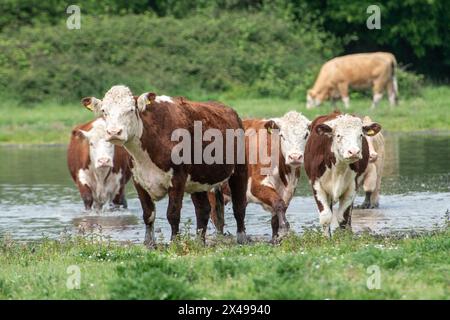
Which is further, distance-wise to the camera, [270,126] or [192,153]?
[270,126]

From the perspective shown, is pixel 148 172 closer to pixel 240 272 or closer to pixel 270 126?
pixel 270 126

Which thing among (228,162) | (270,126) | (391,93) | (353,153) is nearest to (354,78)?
(391,93)

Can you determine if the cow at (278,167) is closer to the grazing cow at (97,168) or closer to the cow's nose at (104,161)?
the cow's nose at (104,161)

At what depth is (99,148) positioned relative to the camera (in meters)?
18.7

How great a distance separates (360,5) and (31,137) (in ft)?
49.5

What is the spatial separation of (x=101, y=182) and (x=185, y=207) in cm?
131

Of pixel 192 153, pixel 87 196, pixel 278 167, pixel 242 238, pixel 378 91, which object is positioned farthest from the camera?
pixel 378 91

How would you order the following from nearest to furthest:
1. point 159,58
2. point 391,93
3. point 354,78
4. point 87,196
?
point 87,196, point 391,93, point 354,78, point 159,58

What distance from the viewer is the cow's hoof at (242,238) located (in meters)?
14.7

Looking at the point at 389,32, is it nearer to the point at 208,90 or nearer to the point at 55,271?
the point at 208,90

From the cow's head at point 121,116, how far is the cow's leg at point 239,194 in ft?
5.89

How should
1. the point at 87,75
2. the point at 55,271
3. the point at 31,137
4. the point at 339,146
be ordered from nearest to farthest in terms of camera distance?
the point at 55,271 < the point at 339,146 < the point at 31,137 < the point at 87,75
